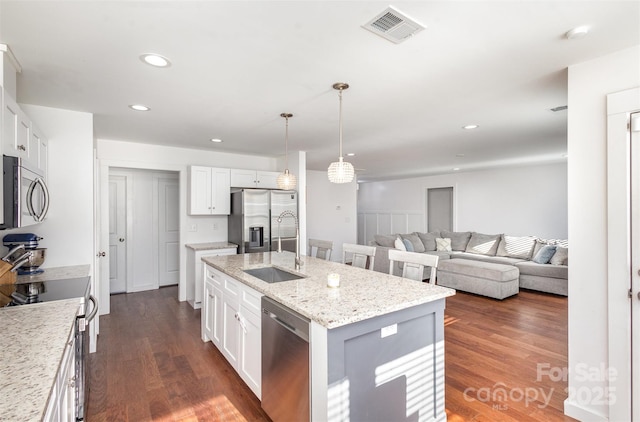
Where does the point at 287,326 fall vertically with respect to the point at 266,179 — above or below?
below

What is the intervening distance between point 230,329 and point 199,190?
264 centimetres

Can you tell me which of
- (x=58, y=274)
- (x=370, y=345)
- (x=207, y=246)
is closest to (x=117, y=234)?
(x=207, y=246)

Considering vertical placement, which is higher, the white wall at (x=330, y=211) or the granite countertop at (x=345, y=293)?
the white wall at (x=330, y=211)

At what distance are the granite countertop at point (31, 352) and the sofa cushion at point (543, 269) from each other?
6.04 meters

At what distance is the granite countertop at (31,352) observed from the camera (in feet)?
2.93

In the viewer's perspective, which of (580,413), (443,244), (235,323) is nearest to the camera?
(580,413)

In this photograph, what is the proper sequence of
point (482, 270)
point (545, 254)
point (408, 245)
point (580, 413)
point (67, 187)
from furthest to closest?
point (408, 245)
point (545, 254)
point (482, 270)
point (67, 187)
point (580, 413)

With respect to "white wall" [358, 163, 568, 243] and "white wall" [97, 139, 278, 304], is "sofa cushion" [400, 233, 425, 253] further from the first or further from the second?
"white wall" [97, 139, 278, 304]

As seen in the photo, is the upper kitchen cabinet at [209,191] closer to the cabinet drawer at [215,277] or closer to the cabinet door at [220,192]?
the cabinet door at [220,192]

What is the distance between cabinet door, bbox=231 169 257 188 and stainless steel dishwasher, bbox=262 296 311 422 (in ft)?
10.9

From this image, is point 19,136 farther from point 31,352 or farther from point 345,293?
point 345,293

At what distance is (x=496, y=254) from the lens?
6.56m

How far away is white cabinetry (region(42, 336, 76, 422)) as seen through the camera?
1016 millimetres

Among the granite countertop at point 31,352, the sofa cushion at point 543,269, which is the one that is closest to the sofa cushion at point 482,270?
the sofa cushion at point 543,269
